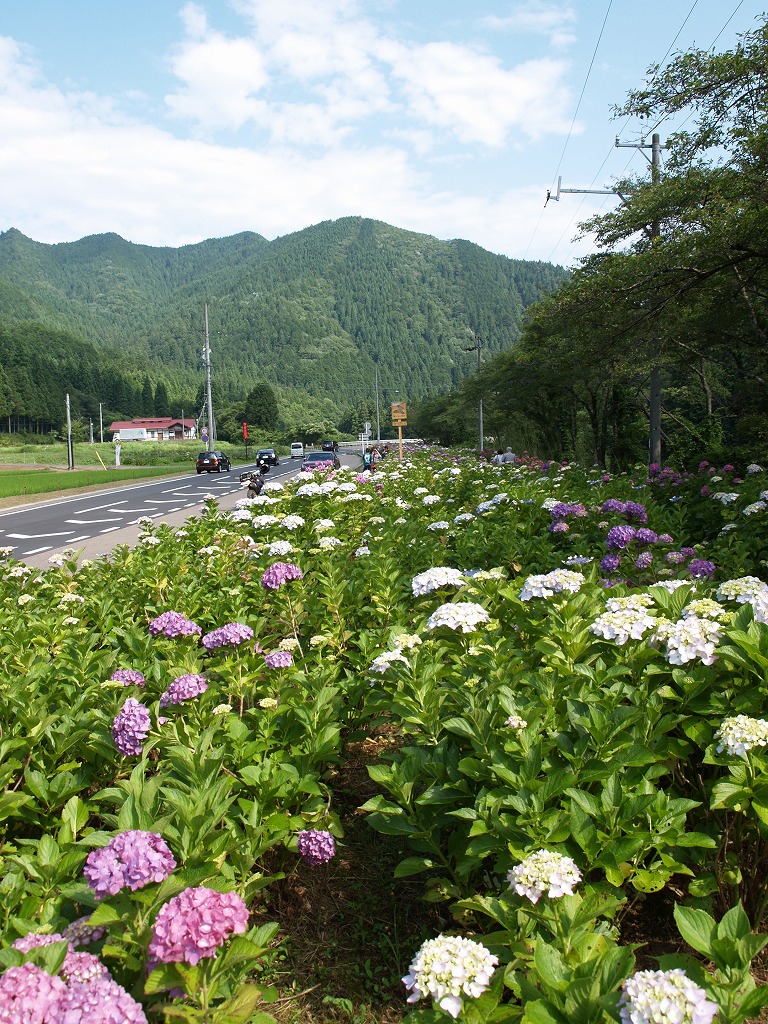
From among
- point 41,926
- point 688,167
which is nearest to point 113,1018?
point 41,926

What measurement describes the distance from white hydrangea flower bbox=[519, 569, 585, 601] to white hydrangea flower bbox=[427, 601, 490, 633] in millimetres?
297

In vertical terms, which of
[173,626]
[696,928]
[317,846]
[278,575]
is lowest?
[317,846]

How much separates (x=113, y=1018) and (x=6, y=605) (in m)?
4.70

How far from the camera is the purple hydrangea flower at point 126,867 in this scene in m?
1.68

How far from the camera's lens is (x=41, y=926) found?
1818 millimetres

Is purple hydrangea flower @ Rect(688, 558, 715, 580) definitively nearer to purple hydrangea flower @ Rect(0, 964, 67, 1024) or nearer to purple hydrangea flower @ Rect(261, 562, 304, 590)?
purple hydrangea flower @ Rect(261, 562, 304, 590)

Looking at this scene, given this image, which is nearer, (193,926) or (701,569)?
(193,926)

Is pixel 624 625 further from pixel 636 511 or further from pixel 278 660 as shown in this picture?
pixel 636 511

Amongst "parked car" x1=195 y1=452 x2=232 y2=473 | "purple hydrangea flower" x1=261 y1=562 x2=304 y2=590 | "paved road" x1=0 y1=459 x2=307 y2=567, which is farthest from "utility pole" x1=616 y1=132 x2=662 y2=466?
"parked car" x1=195 y1=452 x2=232 y2=473

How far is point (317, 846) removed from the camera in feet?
8.18

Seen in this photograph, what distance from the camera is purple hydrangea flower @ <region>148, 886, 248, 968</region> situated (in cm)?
152

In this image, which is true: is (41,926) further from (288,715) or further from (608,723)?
(608,723)

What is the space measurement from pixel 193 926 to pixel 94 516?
22.7 m

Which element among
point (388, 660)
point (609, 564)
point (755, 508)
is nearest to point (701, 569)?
point (609, 564)
